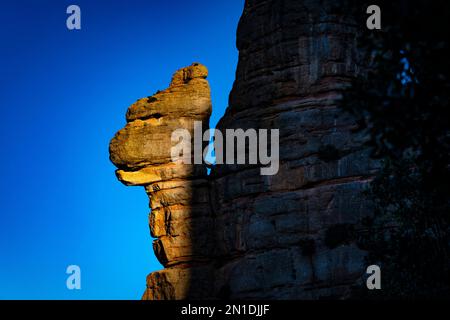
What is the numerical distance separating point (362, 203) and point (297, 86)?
922 centimetres

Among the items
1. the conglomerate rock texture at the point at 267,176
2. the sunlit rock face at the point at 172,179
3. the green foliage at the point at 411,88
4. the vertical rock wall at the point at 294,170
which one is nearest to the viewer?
the green foliage at the point at 411,88

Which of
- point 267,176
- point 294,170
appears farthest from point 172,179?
point 294,170

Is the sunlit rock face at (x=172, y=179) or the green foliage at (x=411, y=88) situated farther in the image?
the sunlit rock face at (x=172, y=179)

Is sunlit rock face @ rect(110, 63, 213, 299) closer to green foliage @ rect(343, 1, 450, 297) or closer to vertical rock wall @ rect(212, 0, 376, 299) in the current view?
vertical rock wall @ rect(212, 0, 376, 299)

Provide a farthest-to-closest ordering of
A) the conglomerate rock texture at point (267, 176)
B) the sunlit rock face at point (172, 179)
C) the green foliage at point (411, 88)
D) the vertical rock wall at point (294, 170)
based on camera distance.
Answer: the sunlit rock face at point (172, 179), the conglomerate rock texture at point (267, 176), the vertical rock wall at point (294, 170), the green foliage at point (411, 88)

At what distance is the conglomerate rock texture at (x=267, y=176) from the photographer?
153ft

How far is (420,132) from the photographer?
17500 millimetres

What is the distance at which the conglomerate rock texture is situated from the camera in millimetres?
46688

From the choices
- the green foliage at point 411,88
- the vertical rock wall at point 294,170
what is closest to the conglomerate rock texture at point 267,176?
the vertical rock wall at point 294,170

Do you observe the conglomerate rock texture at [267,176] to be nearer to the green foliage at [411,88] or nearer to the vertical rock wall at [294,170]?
the vertical rock wall at [294,170]

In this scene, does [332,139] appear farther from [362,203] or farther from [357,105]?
[357,105]

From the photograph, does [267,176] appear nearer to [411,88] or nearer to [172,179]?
[172,179]
